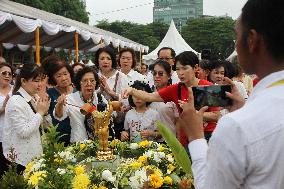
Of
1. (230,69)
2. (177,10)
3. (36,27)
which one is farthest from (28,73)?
(177,10)

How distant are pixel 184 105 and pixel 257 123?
16.6 inches

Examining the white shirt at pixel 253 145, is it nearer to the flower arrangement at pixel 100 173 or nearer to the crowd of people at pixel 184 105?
the crowd of people at pixel 184 105

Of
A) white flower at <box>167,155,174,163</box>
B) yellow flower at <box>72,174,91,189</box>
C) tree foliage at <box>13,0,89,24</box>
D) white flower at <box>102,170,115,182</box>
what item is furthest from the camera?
tree foliage at <box>13,0,89,24</box>

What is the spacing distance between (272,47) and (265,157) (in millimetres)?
297

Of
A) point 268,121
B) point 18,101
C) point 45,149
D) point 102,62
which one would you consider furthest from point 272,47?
point 102,62

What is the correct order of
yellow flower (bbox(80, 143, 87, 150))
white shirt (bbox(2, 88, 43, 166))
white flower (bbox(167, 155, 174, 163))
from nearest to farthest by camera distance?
white flower (bbox(167, 155, 174, 163)) → yellow flower (bbox(80, 143, 87, 150)) → white shirt (bbox(2, 88, 43, 166))

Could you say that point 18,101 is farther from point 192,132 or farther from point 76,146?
point 192,132

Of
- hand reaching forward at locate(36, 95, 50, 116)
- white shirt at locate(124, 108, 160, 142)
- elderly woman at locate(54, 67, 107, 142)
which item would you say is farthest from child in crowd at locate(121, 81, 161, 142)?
hand reaching forward at locate(36, 95, 50, 116)

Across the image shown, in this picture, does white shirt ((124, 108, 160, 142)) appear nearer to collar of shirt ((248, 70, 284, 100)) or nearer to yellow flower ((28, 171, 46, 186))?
yellow flower ((28, 171, 46, 186))

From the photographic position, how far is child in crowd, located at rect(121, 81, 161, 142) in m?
4.17

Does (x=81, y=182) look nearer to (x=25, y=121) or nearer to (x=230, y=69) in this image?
(x=25, y=121)

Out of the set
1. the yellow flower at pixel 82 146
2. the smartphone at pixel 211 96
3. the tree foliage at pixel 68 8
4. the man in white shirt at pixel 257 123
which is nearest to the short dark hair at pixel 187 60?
the yellow flower at pixel 82 146

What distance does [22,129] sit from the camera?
3.42 m

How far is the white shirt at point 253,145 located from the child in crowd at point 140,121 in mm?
3069
